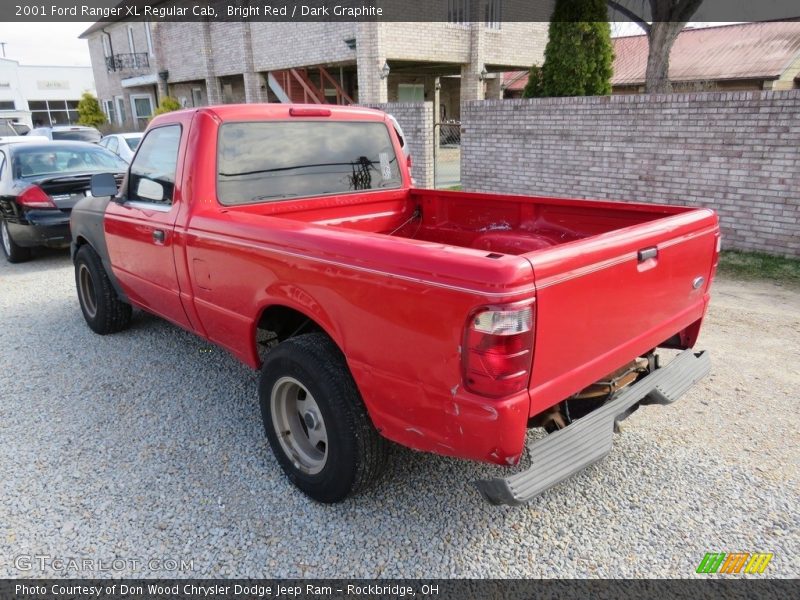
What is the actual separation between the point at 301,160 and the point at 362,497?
7.25 feet

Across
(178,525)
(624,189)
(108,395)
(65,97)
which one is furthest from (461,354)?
(65,97)

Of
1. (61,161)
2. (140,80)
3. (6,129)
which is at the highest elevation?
(140,80)

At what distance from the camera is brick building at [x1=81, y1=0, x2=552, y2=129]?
59.5 feet

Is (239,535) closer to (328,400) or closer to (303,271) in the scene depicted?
(328,400)

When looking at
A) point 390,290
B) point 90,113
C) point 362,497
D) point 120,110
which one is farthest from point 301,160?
point 90,113

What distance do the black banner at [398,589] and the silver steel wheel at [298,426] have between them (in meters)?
0.65

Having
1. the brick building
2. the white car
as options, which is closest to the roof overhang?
the brick building

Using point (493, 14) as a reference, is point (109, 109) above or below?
below

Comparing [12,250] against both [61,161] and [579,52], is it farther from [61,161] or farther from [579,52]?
[579,52]

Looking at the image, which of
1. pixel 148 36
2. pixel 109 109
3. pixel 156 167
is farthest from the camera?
pixel 109 109

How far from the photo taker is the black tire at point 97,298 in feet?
16.9

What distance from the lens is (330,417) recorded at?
272cm

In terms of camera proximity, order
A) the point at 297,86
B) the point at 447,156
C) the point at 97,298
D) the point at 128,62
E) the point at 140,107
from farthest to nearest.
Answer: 1. the point at 140,107
2. the point at 128,62
3. the point at 297,86
4. the point at 447,156
5. the point at 97,298

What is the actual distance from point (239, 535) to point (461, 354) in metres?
1.51
